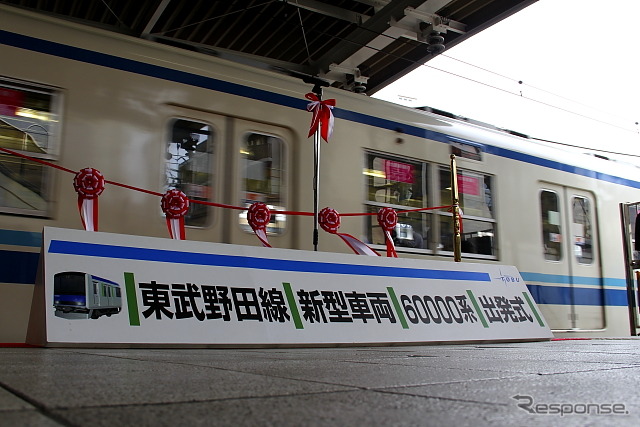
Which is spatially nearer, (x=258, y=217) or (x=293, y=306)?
(x=293, y=306)

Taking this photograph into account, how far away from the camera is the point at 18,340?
131 inches

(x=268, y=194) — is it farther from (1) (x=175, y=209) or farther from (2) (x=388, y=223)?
(2) (x=388, y=223)

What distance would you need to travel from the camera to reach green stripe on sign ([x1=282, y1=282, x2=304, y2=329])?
3.52 meters

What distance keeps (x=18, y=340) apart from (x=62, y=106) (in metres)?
1.45

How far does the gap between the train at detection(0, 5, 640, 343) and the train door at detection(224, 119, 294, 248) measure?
0.03 feet

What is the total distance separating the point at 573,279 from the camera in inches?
249

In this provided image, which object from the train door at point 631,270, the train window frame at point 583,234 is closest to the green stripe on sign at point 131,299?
the train window frame at point 583,234

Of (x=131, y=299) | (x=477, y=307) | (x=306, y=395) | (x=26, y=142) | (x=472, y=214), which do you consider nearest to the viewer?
(x=306, y=395)

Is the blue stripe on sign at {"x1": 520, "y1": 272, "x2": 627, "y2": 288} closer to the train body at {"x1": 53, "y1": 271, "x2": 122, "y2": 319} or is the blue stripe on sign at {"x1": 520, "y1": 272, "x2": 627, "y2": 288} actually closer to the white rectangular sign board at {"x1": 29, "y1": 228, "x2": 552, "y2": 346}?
the white rectangular sign board at {"x1": 29, "y1": 228, "x2": 552, "y2": 346}

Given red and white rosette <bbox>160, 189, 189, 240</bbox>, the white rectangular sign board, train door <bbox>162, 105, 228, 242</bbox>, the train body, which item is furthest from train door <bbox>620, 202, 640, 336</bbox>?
the train body

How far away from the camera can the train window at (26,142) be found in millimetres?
3496

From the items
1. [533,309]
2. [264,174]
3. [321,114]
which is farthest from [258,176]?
[533,309]

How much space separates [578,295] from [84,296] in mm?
5218

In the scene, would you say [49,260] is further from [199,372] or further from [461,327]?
[461,327]
